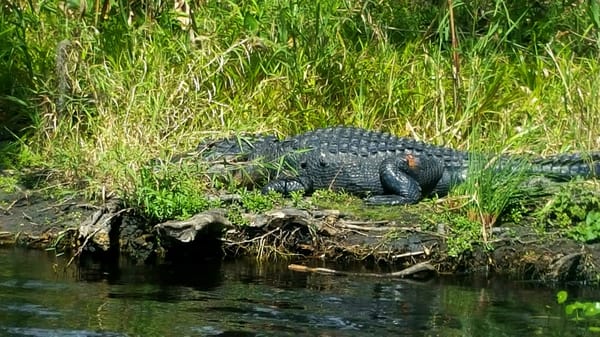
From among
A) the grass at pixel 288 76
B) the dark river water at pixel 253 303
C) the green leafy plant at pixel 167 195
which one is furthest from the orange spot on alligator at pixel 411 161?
the green leafy plant at pixel 167 195

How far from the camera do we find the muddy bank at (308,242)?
702 centimetres

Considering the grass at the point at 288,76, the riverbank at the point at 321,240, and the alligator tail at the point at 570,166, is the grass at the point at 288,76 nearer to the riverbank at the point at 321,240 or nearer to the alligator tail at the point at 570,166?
the alligator tail at the point at 570,166

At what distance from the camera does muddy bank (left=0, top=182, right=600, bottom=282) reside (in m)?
7.02

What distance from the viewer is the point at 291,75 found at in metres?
9.18

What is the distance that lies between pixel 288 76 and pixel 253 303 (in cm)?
337

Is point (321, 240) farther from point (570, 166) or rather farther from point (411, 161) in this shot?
A: point (570, 166)

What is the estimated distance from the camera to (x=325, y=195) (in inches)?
314

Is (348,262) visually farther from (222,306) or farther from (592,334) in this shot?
(592,334)

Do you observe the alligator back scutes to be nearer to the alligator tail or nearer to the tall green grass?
the tall green grass

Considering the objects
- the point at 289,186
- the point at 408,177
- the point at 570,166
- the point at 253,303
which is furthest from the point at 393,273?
the point at 570,166

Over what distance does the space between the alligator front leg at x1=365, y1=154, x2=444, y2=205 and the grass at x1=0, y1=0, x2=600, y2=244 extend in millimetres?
409

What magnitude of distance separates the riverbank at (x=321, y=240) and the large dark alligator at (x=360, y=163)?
502 millimetres

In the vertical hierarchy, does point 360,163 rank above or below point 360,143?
below

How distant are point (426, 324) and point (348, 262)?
1448 millimetres
